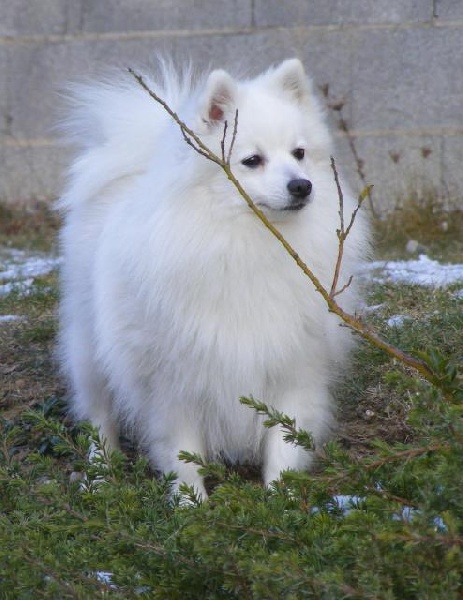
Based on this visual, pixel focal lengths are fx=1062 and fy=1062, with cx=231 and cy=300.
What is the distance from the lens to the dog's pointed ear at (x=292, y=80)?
335 centimetres

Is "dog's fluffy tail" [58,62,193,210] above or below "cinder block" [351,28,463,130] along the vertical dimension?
above

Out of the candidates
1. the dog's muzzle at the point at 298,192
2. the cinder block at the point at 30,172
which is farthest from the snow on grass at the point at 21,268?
the dog's muzzle at the point at 298,192

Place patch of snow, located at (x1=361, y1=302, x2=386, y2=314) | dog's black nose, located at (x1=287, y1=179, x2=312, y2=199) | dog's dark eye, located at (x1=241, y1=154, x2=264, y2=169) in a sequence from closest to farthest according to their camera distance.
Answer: dog's black nose, located at (x1=287, y1=179, x2=312, y2=199) → dog's dark eye, located at (x1=241, y1=154, x2=264, y2=169) → patch of snow, located at (x1=361, y1=302, x2=386, y2=314)

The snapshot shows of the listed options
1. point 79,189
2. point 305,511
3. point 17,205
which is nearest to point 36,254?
point 17,205

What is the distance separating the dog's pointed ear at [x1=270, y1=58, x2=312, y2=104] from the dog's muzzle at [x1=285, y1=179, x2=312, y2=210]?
1.51 ft

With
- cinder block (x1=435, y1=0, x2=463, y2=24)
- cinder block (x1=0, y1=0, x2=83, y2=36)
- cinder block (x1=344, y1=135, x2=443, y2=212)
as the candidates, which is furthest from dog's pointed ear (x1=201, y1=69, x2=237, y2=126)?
cinder block (x1=0, y1=0, x2=83, y2=36)

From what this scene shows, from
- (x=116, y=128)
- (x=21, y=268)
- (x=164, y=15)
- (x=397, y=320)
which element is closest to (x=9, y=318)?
(x=21, y=268)

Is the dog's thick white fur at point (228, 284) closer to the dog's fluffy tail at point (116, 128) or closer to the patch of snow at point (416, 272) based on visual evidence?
the dog's fluffy tail at point (116, 128)

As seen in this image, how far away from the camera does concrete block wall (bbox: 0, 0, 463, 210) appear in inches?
284

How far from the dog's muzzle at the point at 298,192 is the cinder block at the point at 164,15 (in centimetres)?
459

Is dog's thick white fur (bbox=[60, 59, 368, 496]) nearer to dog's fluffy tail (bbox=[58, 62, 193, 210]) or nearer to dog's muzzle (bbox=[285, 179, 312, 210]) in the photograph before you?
dog's muzzle (bbox=[285, 179, 312, 210])

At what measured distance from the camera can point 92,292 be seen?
365 cm

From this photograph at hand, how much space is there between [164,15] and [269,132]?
4.58 m

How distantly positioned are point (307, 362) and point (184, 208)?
1.98 feet
